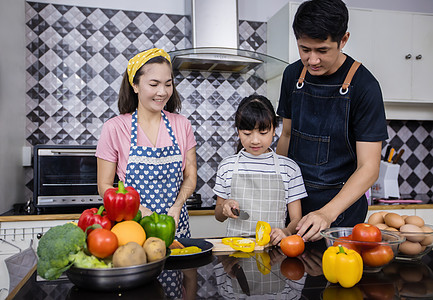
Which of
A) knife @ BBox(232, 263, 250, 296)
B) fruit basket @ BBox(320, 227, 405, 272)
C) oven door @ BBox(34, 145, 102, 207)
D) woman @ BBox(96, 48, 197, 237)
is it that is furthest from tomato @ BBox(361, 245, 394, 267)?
oven door @ BBox(34, 145, 102, 207)

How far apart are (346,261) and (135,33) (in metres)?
2.49

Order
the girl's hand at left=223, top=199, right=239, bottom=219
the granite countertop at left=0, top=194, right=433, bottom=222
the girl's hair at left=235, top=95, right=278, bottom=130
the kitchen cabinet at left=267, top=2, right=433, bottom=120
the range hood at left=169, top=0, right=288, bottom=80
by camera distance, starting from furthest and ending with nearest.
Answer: the kitchen cabinet at left=267, top=2, right=433, bottom=120 < the range hood at left=169, top=0, right=288, bottom=80 < the granite countertop at left=0, top=194, right=433, bottom=222 < the girl's hair at left=235, top=95, right=278, bottom=130 < the girl's hand at left=223, top=199, right=239, bottom=219

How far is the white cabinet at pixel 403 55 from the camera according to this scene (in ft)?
9.89

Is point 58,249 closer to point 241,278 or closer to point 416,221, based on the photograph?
point 241,278

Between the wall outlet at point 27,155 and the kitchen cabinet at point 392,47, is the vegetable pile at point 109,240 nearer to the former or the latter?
the wall outlet at point 27,155

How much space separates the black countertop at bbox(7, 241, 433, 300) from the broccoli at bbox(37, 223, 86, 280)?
83mm

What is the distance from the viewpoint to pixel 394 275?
3.46ft

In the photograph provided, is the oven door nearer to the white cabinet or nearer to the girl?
the girl

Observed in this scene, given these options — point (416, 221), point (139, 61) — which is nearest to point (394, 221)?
point (416, 221)

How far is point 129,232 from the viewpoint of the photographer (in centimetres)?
93

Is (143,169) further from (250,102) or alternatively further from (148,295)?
(148,295)

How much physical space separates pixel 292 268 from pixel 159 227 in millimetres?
379

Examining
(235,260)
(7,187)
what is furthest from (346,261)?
(7,187)

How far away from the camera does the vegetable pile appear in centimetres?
84
